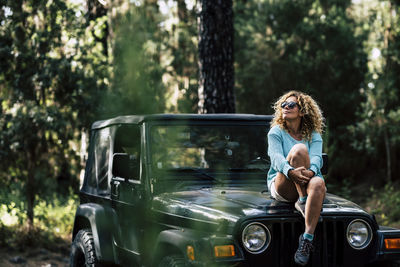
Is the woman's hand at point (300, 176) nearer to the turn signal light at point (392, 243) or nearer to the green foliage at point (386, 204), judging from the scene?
the turn signal light at point (392, 243)

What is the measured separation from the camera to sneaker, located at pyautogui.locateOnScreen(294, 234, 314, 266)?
4.14m

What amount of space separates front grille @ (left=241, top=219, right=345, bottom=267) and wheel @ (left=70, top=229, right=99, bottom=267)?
7.28ft

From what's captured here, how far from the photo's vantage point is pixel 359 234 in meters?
4.52

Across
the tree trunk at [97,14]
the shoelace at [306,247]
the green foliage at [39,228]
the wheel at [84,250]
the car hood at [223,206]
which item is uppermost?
the tree trunk at [97,14]

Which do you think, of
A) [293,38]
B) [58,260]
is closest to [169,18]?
[293,38]

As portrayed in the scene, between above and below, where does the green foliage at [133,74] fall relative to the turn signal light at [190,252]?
above

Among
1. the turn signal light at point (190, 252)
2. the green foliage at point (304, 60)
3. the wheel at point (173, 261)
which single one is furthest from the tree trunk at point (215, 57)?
the green foliage at point (304, 60)

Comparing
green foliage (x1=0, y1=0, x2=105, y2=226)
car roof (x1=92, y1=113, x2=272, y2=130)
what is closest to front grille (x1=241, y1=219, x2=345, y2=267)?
car roof (x1=92, y1=113, x2=272, y2=130)

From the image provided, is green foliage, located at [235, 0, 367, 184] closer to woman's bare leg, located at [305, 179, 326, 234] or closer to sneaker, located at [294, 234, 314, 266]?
woman's bare leg, located at [305, 179, 326, 234]

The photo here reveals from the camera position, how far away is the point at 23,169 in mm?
10164

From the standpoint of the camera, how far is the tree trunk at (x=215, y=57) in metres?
9.20

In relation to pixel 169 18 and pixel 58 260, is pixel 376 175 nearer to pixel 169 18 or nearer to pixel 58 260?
pixel 169 18

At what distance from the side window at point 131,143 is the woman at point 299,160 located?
1227 millimetres

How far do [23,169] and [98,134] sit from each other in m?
4.00
